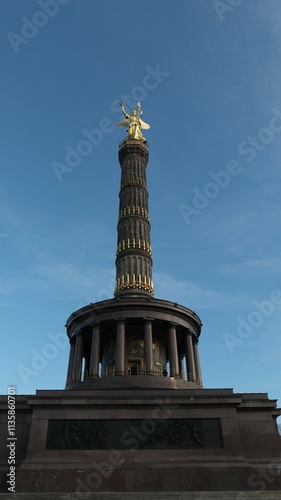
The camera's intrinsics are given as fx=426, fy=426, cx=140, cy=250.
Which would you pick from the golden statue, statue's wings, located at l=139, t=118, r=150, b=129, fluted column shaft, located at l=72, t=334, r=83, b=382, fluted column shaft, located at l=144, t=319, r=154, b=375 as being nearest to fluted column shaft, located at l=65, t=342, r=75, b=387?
fluted column shaft, located at l=72, t=334, r=83, b=382

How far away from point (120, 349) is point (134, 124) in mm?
21246

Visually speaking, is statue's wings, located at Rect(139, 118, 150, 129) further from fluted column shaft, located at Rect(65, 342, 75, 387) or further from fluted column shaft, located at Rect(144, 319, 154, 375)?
fluted column shaft, located at Rect(65, 342, 75, 387)

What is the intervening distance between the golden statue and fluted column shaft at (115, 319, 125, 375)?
18063 millimetres

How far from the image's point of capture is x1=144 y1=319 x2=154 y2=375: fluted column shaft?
2173 cm

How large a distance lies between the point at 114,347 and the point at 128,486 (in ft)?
30.0

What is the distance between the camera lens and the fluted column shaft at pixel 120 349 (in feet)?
70.8

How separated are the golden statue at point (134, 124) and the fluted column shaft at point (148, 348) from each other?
708 inches

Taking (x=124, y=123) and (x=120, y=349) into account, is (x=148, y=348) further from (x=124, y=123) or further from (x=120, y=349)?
(x=124, y=123)

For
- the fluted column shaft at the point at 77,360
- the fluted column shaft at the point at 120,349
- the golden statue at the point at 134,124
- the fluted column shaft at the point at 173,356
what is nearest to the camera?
the fluted column shaft at the point at 120,349

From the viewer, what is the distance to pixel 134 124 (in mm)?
36312

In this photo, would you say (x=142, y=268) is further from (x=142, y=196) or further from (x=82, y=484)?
(x=82, y=484)

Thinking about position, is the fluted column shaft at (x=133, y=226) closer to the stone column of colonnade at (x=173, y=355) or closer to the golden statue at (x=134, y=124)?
the golden statue at (x=134, y=124)

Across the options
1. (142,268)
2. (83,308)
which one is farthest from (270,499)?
(142,268)

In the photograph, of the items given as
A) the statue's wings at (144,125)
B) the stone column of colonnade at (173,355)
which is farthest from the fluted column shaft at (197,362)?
the statue's wings at (144,125)
